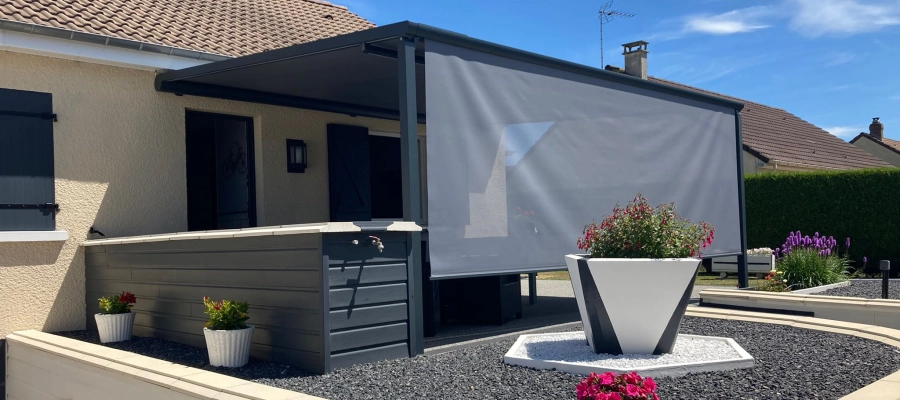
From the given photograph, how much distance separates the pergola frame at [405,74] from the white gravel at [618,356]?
2.90ft

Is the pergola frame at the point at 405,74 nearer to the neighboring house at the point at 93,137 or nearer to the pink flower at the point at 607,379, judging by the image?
the neighboring house at the point at 93,137

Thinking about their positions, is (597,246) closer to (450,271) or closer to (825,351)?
(450,271)

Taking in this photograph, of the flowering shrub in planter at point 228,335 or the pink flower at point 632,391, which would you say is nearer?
the pink flower at point 632,391

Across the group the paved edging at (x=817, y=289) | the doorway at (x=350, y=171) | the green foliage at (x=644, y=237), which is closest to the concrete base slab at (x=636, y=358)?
the green foliage at (x=644, y=237)

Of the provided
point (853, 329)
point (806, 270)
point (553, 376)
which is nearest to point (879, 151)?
point (806, 270)

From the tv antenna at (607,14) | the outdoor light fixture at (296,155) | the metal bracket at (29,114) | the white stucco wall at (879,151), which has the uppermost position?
the tv antenna at (607,14)

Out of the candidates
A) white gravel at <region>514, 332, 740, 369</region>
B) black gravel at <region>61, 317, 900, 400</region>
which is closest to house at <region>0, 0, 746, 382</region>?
black gravel at <region>61, 317, 900, 400</region>

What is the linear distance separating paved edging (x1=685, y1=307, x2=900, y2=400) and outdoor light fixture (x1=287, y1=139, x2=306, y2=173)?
4.70 m

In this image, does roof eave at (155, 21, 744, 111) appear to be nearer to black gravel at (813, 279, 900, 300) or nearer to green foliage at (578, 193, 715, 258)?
green foliage at (578, 193, 715, 258)

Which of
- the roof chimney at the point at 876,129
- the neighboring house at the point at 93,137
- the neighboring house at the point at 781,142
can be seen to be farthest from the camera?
the roof chimney at the point at 876,129

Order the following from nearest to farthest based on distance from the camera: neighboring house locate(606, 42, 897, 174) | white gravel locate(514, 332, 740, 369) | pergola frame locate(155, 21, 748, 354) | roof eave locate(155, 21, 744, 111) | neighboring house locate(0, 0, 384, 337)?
1. white gravel locate(514, 332, 740, 369)
2. pergola frame locate(155, 21, 748, 354)
3. roof eave locate(155, 21, 744, 111)
4. neighboring house locate(0, 0, 384, 337)
5. neighboring house locate(606, 42, 897, 174)

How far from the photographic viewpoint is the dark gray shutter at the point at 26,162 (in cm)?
674

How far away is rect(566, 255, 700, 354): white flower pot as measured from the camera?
4.82m

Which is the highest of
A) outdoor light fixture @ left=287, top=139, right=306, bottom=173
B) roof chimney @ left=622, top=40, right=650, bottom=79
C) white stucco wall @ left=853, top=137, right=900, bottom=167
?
roof chimney @ left=622, top=40, right=650, bottom=79
